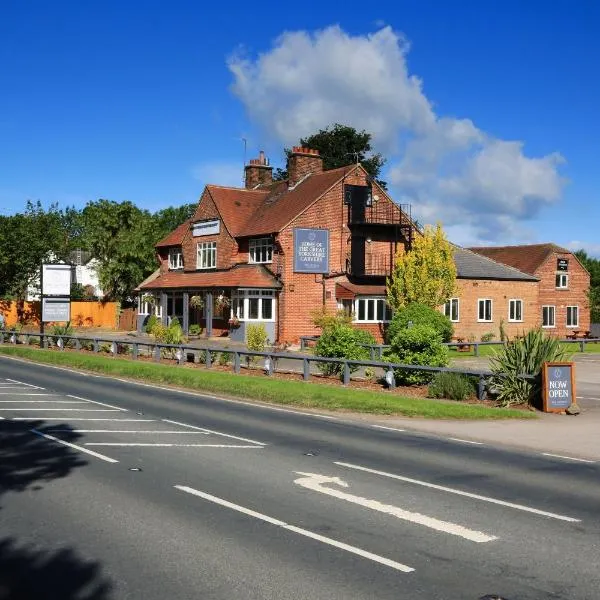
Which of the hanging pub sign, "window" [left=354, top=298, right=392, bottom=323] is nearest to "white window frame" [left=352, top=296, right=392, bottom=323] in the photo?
"window" [left=354, top=298, right=392, bottom=323]

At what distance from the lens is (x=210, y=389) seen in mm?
22812

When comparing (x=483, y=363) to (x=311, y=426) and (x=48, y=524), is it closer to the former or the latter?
(x=311, y=426)

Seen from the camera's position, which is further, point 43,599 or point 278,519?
point 278,519

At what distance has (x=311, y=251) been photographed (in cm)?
4388

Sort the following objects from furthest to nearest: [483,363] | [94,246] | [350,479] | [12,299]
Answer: [94,246]
[12,299]
[483,363]
[350,479]

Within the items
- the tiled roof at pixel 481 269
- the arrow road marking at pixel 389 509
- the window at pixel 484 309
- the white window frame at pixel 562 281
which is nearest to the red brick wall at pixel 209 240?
the tiled roof at pixel 481 269

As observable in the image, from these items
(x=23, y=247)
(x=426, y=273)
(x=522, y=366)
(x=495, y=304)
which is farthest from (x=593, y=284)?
(x=522, y=366)

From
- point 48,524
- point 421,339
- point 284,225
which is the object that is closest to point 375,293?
point 284,225

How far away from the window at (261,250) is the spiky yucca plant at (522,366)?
998 inches

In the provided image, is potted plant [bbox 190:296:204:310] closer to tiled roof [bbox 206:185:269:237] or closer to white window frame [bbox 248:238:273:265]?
white window frame [bbox 248:238:273:265]

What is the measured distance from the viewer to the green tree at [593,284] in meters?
55.6

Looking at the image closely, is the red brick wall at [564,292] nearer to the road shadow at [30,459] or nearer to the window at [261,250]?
the window at [261,250]

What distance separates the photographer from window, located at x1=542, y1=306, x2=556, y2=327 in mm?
56500

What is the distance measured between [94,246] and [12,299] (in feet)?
26.8
